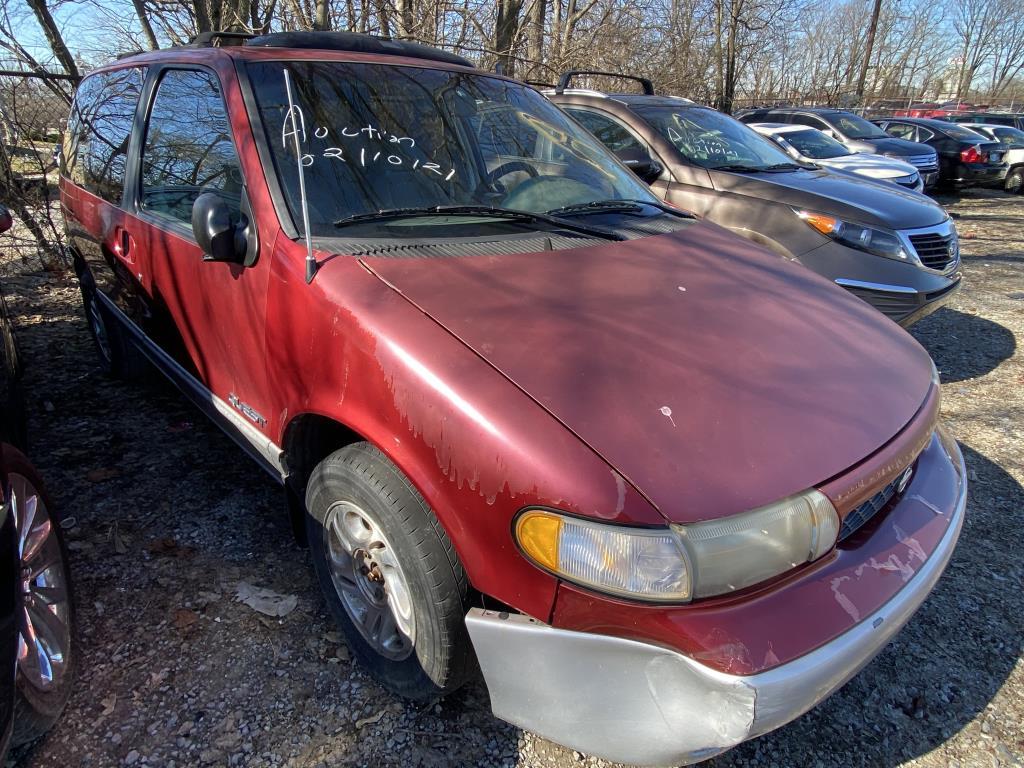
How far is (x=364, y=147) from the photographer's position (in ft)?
7.77

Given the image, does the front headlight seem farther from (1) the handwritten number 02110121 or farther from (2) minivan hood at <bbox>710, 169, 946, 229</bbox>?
(1) the handwritten number 02110121

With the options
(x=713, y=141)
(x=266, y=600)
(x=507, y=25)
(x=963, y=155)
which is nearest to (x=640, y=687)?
(x=266, y=600)

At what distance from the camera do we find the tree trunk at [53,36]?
24.4ft

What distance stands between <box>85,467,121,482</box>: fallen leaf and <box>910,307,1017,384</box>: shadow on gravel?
16.9 feet

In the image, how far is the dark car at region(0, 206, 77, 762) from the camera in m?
1.54

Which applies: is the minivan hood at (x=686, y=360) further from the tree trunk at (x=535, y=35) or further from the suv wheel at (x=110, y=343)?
the tree trunk at (x=535, y=35)

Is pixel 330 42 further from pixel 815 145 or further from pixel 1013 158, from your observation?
pixel 1013 158

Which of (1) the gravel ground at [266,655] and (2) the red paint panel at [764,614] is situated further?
(1) the gravel ground at [266,655]

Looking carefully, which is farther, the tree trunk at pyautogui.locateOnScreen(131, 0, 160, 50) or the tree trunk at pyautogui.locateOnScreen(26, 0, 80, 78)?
the tree trunk at pyautogui.locateOnScreen(131, 0, 160, 50)

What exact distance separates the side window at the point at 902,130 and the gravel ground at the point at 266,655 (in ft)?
45.2

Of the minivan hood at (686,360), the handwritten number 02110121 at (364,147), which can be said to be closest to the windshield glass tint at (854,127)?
the minivan hood at (686,360)

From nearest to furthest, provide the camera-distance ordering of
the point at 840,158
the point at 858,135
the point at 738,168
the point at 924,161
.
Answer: the point at 738,168, the point at 840,158, the point at 924,161, the point at 858,135

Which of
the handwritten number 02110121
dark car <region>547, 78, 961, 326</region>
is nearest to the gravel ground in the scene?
dark car <region>547, 78, 961, 326</region>

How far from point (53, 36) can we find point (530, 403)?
364 inches
